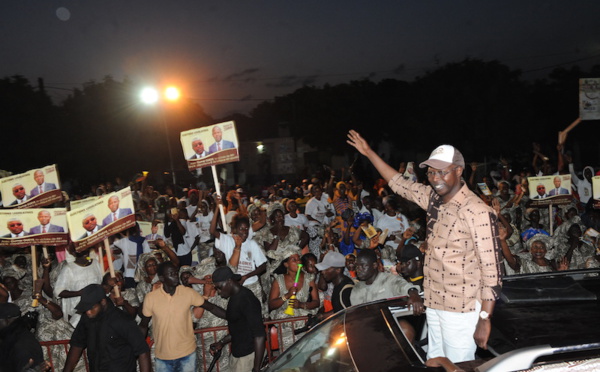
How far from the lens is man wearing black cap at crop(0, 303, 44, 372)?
475cm

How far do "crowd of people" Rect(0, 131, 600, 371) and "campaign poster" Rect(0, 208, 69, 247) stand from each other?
19.0 inches

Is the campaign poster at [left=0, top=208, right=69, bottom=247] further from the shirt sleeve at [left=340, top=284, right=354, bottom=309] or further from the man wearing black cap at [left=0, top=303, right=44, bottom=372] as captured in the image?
the shirt sleeve at [left=340, top=284, right=354, bottom=309]

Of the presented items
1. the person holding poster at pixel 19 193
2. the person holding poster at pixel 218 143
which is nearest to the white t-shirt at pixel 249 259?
the person holding poster at pixel 218 143

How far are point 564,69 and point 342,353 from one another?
2947 cm

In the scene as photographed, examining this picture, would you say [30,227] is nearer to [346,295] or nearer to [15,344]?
[15,344]

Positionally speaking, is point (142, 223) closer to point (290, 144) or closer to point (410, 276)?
Answer: point (410, 276)

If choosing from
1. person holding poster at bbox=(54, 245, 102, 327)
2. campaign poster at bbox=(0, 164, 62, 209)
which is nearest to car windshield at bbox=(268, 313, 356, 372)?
person holding poster at bbox=(54, 245, 102, 327)

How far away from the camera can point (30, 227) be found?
7.23m

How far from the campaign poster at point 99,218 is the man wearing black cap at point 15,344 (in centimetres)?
184

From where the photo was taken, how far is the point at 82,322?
5055mm

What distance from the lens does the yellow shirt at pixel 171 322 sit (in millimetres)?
5586

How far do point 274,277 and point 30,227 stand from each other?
3.60 meters

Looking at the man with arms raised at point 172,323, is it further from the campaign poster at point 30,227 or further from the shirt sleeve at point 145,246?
the shirt sleeve at point 145,246

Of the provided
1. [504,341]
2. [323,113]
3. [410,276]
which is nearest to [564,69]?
[323,113]
